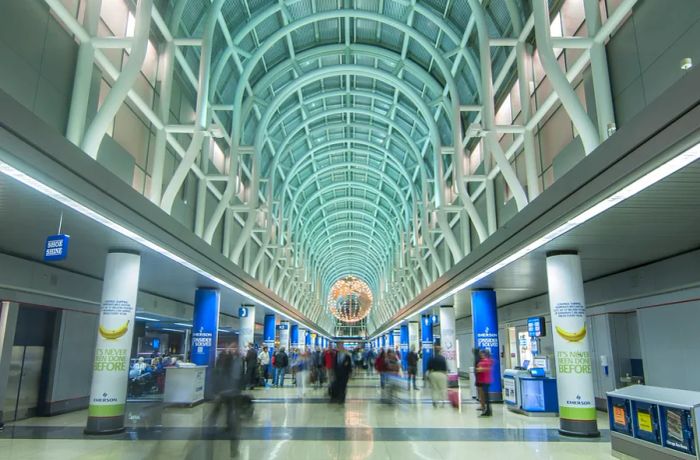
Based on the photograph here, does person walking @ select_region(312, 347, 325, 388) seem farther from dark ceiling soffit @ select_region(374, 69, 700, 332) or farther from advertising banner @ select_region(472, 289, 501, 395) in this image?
dark ceiling soffit @ select_region(374, 69, 700, 332)

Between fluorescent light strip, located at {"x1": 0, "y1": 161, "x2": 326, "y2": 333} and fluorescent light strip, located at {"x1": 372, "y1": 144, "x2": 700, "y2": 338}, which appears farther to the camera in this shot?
fluorescent light strip, located at {"x1": 0, "y1": 161, "x2": 326, "y2": 333}

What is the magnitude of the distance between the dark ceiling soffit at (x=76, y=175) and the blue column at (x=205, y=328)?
7.91m

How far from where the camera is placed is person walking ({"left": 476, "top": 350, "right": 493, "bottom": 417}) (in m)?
14.4

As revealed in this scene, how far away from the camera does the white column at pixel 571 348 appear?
11539mm

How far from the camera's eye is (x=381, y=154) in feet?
132

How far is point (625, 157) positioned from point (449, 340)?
22.3 metres

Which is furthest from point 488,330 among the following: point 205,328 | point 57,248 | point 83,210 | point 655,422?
point 57,248

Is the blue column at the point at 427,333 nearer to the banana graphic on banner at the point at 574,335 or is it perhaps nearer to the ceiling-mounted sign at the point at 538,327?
the ceiling-mounted sign at the point at 538,327

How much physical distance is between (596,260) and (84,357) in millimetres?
17379

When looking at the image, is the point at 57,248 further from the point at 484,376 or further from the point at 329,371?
the point at 329,371

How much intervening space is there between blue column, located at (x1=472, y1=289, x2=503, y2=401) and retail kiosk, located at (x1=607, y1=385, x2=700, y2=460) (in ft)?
33.1

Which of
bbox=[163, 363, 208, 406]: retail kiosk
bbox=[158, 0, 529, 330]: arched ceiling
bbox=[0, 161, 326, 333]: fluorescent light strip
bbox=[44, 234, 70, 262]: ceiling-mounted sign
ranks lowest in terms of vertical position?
bbox=[163, 363, 208, 406]: retail kiosk

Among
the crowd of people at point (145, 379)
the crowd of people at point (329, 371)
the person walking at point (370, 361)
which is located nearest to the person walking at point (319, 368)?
the crowd of people at point (329, 371)

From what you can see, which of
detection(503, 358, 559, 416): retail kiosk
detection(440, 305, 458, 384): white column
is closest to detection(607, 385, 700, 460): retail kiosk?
detection(503, 358, 559, 416): retail kiosk
